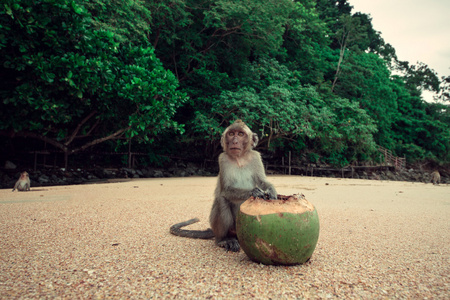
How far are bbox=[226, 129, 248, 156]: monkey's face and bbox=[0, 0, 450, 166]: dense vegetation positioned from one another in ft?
20.1

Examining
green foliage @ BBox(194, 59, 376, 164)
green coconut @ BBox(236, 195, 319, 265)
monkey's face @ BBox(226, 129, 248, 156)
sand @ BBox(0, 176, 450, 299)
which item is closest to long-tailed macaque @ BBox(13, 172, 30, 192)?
sand @ BBox(0, 176, 450, 299)

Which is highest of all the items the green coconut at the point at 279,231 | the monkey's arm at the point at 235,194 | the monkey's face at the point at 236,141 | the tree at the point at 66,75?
the tree at the point at 66,75

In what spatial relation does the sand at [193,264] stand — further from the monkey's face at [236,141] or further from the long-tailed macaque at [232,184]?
the monkey's face at [236,141]

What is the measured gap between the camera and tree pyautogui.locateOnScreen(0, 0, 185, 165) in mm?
7254

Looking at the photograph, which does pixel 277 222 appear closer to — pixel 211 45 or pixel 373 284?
pixel 373 284

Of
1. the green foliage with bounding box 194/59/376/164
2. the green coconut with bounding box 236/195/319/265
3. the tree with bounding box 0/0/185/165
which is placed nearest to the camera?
the green coconut with bounding box 236/195/319/265

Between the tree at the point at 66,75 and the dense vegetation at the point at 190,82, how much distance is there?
33mm

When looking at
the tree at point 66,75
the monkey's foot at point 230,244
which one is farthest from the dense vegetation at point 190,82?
the monkey's foot at point 230,244

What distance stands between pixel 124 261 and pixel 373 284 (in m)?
1.78

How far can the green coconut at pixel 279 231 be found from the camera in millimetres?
2059

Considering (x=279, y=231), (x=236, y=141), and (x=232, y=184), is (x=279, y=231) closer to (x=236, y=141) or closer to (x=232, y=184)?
(x=232, y=184)

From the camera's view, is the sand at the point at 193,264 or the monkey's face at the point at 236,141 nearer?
the sand at the point at 193,264

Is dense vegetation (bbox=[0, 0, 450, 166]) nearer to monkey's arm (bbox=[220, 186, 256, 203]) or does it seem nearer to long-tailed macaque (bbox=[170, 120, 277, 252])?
long-tailed macaque (bbox=[170, 120, 277, 252])

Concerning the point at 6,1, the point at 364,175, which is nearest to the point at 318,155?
the point at 364,175
